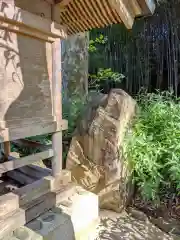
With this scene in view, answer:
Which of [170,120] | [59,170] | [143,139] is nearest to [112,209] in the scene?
[143,139]

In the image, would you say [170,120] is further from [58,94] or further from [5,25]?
[5,25]

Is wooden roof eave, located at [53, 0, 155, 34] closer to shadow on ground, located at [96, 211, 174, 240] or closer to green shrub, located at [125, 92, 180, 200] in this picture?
green shrub, located at [125, 92, 180, 200]

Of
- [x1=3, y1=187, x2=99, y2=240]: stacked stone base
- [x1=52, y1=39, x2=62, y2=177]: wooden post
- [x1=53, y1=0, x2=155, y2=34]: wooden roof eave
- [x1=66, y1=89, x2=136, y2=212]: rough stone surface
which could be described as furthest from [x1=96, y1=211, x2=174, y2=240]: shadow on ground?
[x1=53, y1=0, x2=155, y2=34]: wooden roof eave

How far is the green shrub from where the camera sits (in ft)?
8.02

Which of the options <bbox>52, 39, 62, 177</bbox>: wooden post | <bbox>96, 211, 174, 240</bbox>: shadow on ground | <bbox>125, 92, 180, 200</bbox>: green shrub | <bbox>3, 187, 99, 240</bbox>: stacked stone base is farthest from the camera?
<bbox>125, 92, 180, 200</bbox>: green shrub

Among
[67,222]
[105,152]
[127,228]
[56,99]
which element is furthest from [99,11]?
[127,228]

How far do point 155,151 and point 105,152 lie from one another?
1.93 feet

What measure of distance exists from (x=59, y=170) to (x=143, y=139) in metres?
1.21

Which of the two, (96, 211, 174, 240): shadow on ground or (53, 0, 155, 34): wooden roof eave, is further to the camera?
(96, 211, 174, 240): shadow on ground

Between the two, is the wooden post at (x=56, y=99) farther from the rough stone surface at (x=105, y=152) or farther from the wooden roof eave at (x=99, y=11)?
the rough stone surface at (x=105, y=152)

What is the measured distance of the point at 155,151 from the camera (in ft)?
8.33

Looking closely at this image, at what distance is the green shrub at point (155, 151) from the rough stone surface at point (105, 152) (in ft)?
0.51

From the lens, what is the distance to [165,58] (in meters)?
5.97

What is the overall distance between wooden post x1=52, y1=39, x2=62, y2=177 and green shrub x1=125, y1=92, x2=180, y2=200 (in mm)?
1021
